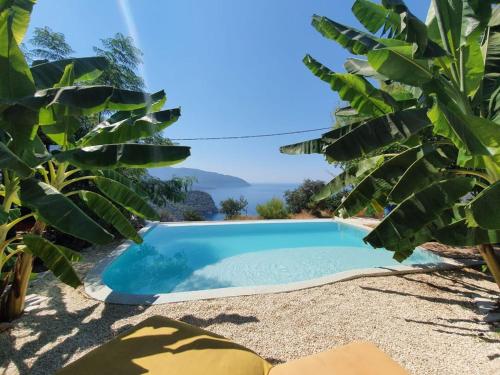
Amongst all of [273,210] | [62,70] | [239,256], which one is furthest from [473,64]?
[273,210]

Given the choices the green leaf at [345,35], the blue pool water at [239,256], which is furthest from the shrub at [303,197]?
the green leaf at [345,35]

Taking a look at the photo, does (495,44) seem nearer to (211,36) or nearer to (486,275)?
(486,275)

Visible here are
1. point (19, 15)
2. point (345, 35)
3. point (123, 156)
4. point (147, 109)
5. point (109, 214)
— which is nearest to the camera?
point (123, 156)

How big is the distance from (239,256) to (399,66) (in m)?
7.23

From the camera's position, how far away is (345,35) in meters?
3.21

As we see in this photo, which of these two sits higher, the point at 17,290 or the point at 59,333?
the point at 17,290

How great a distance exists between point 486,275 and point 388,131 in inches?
195

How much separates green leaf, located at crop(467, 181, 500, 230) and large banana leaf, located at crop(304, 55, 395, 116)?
5.03 feet

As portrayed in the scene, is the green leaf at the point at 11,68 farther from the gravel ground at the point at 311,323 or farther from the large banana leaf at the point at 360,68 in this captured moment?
the large banana leaf at the point at 360,68

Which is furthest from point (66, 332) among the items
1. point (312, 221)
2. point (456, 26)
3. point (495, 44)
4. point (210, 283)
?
point (312, 221)

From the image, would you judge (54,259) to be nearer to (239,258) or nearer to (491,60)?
(491,60)

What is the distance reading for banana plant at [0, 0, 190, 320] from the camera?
226 cm

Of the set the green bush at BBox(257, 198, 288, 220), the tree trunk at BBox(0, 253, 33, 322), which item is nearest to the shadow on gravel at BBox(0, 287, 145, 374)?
the tree trunk at BBox(0, 253, 33, 322)

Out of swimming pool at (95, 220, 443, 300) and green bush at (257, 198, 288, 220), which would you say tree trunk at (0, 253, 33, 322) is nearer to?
swimming pool at (95, 220, 443, 300)
